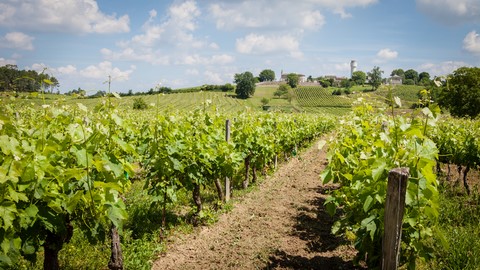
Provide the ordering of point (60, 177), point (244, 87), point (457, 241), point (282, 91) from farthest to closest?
point (282, 91)
point (244, 87)
point (457, 241)
point (60, 177)

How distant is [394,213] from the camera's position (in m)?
2.41

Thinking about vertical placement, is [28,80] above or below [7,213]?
above

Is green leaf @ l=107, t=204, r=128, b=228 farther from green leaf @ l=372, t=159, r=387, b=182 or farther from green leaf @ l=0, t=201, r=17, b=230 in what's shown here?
green leaf @ l=372, t=159, r=387, b=182

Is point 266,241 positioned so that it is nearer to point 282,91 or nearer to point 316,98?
point 316,98

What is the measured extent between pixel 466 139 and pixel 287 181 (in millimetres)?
5343

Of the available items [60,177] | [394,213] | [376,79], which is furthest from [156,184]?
[376,79]

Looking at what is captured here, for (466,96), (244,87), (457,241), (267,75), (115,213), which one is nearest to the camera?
(115,213)

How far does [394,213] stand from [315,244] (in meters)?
3.12

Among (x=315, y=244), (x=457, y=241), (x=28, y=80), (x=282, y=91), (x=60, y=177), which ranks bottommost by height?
(x=315, y=244)

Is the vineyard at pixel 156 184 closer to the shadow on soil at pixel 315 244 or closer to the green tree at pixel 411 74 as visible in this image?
the shadow on soil at pixel 315 244

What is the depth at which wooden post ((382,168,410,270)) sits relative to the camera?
7.58 ft

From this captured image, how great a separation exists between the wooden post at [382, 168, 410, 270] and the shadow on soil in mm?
2142

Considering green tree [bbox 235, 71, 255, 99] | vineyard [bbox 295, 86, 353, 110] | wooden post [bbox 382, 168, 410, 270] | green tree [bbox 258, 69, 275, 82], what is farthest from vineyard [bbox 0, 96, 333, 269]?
green tree [bbox 258, 69, 275, 82]

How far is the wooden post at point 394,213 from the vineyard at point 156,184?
5.8 inches
